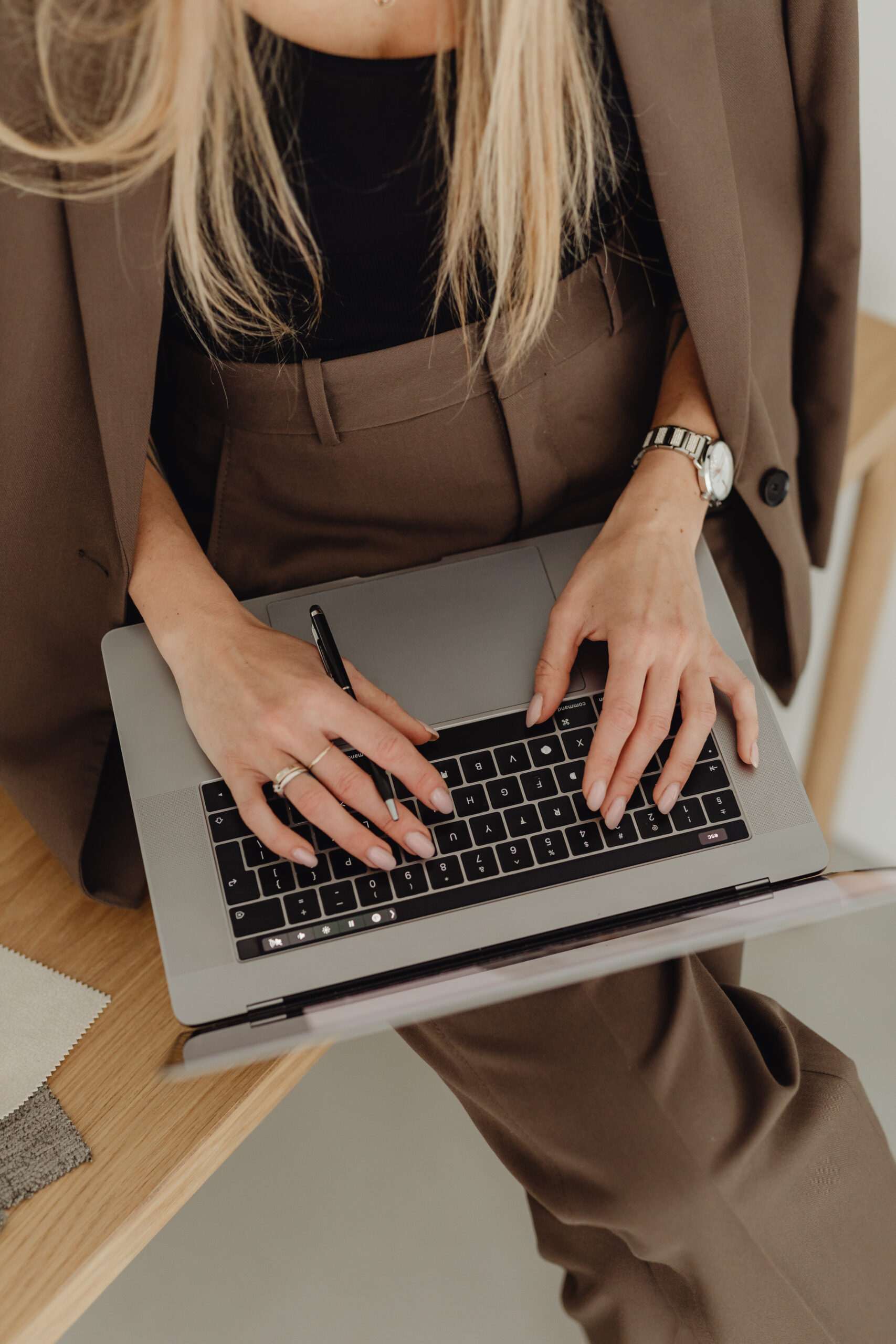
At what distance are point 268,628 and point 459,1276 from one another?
1.25ft

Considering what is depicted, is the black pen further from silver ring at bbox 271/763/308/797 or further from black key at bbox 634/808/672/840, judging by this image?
black key at bbox 634/808/672/840

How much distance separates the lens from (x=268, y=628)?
64 centimetres

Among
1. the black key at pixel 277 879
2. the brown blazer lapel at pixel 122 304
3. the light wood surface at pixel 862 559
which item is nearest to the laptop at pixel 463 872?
the black key at pixel 277 879

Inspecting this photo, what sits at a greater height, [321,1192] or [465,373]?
[465,373]

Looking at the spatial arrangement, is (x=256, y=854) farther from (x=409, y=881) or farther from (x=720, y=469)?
(x=720, y=469)

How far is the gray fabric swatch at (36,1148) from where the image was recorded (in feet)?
1.76

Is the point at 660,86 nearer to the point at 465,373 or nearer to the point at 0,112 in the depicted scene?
the point at 465,373

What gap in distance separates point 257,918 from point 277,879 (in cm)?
2

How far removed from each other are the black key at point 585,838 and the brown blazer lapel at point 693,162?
33 centimetres

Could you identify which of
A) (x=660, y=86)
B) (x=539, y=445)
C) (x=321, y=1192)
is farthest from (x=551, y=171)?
(x=321, y=1192)

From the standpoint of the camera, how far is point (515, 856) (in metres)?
0.56

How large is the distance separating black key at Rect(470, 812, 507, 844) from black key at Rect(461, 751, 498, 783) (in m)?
0.02

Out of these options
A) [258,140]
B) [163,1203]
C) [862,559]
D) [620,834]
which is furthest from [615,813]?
[862,559]

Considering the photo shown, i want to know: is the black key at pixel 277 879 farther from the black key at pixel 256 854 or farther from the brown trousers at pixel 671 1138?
the brown trousers at pixel 671 1138
